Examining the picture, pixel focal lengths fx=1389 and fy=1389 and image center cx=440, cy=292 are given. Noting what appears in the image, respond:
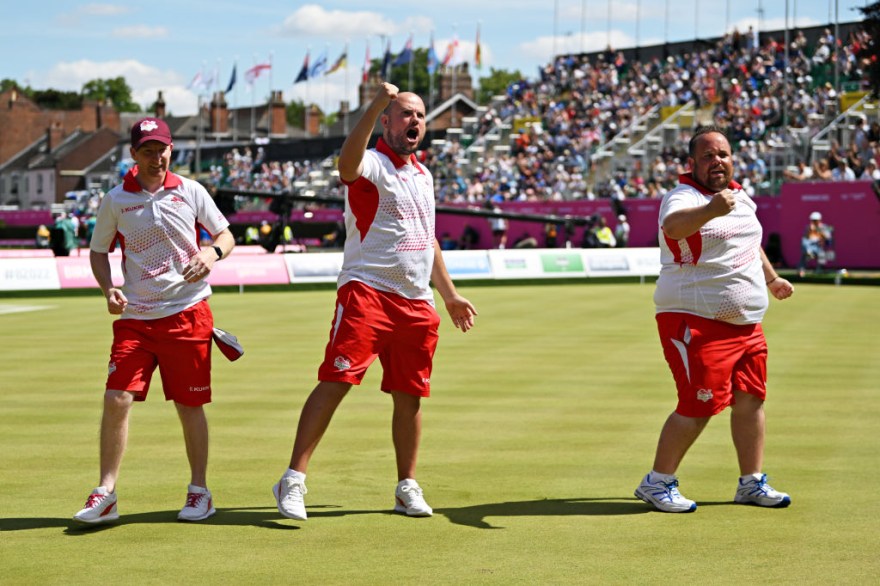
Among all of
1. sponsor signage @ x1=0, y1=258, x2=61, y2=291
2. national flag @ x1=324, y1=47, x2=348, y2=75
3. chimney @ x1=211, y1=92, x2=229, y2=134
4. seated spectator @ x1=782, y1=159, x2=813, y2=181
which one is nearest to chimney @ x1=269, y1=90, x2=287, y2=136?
chimney @ x1=211, y1=92, x2=229, y2=134

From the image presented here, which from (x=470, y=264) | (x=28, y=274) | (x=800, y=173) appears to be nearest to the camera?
(x=28, y=274)

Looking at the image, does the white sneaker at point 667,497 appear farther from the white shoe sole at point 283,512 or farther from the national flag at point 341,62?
the national flag at point 341,62

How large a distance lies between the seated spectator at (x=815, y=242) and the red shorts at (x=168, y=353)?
3166 cm

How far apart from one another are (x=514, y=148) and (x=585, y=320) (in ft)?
122

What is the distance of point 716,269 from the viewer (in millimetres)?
7348

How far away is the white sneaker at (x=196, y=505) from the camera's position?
698 centimetres

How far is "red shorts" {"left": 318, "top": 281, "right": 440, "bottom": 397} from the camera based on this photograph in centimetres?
705

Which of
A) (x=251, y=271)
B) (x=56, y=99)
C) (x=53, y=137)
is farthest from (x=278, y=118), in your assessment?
(x=251, y=271)

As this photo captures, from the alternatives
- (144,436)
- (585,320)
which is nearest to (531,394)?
(144,436)

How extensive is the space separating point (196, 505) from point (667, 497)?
2448mm

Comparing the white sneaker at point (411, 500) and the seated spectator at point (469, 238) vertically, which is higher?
the white sneaker at point (411, 500)

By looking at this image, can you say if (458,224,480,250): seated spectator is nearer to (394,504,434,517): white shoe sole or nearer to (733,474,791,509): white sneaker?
(733,474,791,509): white sneaker

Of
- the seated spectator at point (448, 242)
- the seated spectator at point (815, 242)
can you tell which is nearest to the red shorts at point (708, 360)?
the seated spectator at point (815, 242)

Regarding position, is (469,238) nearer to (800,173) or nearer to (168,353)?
(800,173)
